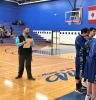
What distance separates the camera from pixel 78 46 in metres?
5.17

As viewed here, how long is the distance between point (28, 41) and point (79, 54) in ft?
6.96

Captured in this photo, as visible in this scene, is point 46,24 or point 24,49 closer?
point 24,49

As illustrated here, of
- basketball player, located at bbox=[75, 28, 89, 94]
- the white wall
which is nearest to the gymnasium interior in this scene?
the white wall

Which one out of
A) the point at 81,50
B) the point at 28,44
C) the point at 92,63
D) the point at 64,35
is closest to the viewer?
the point at 92,63

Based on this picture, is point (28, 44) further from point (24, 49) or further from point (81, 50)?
point (81, 50)

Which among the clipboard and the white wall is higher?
the clipboard

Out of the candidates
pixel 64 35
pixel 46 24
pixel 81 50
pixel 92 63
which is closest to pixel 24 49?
pixel 81 50

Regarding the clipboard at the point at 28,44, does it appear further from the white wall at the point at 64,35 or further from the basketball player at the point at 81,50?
the white wall at the point at 64,35

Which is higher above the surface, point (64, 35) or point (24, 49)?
point (24, 49)

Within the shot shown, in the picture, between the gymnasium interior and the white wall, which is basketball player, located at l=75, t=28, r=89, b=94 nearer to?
the gymnasium interior

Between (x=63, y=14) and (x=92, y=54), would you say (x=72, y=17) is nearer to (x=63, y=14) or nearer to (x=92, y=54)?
(x=63, y=14)

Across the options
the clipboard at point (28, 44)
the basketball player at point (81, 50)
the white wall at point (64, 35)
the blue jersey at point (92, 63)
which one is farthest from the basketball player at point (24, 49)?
the white wall at point (64, 35)

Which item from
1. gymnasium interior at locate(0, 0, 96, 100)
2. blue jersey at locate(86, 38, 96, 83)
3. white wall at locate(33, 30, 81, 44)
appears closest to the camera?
blue jersey at locate(86, 38, 96, 83)

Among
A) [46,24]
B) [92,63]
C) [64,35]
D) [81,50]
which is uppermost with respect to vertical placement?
[46,24]
